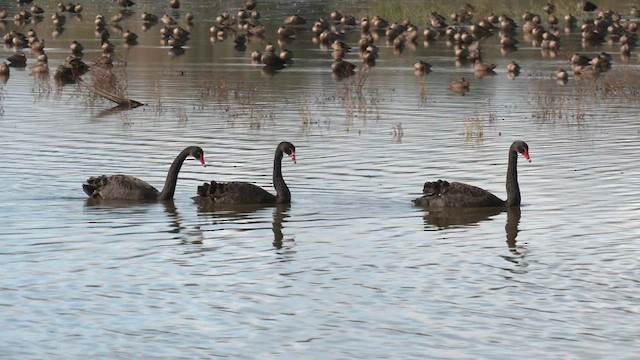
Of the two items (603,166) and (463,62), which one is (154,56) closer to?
(463,62)

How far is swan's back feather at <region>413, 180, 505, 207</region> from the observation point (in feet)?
77.2

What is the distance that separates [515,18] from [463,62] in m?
23.2

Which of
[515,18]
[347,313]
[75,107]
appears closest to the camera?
[347,313]

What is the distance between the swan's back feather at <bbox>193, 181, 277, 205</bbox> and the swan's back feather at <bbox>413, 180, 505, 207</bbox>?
2422 millimetres

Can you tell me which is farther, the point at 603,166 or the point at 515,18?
the point at 515,18

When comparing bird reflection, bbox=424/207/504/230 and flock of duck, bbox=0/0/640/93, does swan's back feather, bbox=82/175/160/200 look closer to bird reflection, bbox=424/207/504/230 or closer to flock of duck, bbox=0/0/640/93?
bird reflection, bbox=424/207/504/230

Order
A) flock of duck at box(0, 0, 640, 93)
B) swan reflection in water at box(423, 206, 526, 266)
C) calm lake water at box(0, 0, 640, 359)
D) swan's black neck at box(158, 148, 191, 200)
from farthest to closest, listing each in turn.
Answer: flock of duck at box(0, 0, 640, 93) < swan's black neck at box(158, 148, 191, 200) < swan reflection in water at box(423, 206, 526, 266) < calm lake water at box(0, 0, 640, 359)

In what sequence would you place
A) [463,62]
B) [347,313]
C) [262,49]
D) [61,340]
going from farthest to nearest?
[262,49] < [463,62] < [347,313] < [61,340]

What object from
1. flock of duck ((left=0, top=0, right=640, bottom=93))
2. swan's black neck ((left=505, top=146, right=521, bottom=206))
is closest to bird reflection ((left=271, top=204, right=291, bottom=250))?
swan's black neck ((left=505, top=146, right=521, bottom=206))

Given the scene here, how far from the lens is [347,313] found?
16.1m

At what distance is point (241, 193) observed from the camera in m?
23.8

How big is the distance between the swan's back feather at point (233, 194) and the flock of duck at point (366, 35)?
2046 centimetres

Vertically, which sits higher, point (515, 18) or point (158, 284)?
point (515, 18)

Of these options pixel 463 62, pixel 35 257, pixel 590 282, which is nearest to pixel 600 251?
pixel 590 282
